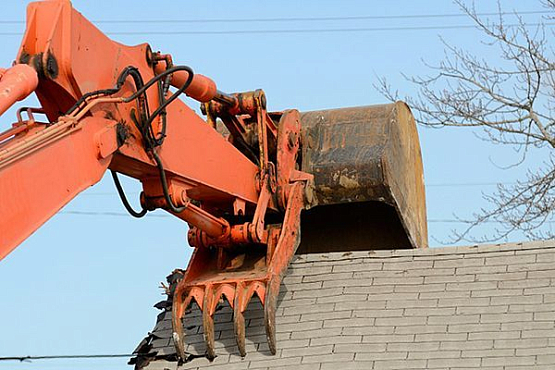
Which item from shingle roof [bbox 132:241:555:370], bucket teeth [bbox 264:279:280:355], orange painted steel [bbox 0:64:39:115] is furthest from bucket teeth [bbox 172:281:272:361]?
orange painted steel [bbox 0:64:39:115]

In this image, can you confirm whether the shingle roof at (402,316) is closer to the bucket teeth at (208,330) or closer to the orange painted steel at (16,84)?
the bucket teeth at (208,330)

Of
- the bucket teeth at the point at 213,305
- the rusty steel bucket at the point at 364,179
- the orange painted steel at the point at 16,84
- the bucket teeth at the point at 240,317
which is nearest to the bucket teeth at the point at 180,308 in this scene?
the bucket teeth at the point at 213,305

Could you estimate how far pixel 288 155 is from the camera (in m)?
9.37

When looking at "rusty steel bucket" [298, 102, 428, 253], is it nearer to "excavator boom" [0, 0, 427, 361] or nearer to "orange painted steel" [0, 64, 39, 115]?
"excavator boom" [0, 0, 427, 361]

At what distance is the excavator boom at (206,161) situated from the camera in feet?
19.0

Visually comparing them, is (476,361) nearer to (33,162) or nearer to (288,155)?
(288,155)

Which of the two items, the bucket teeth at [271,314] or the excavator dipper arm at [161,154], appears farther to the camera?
the bucket teeth at [271,314]

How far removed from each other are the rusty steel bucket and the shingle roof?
0.83m

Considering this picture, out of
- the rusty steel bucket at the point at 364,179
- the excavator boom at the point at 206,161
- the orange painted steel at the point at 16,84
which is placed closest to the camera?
the orange painted steel at the point at 16,84

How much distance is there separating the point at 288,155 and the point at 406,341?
1.90 meters

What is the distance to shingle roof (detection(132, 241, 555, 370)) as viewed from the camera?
317 inches

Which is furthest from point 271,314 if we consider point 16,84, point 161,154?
point 16,84

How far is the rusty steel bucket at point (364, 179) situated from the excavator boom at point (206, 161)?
0.04 feet

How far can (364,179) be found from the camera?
995 cm
